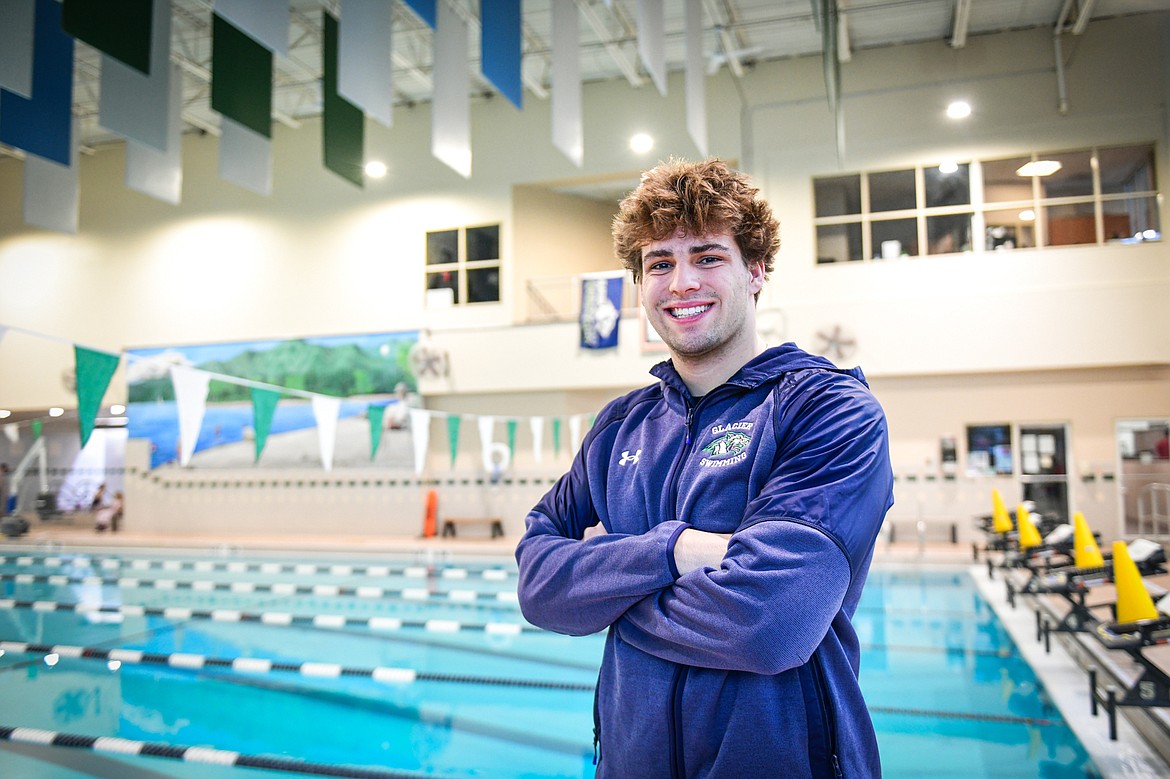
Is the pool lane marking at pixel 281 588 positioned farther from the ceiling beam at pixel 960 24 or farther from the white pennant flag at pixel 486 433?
the ceiling beam at pixel 960 24

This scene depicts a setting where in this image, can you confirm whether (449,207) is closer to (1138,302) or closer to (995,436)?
(995,436)

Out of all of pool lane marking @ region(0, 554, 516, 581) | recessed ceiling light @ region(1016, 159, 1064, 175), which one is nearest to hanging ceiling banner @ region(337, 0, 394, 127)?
pool lane marking @ region(0, 554, 516, 581)

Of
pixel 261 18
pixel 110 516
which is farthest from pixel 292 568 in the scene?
pixel 261 18

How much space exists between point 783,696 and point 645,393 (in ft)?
2.22

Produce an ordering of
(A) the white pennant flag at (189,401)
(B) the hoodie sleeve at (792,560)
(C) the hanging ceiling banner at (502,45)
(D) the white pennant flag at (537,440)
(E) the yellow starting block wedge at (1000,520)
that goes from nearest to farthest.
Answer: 1. (B) the hoodie sleeve at (792,560)
2. (C) the hanging ceiling banner at (502,45)
3. (A) the white pennant flag at (189,401)
4. (E) the yellow starting block wedge at (1000,520)
5. (D) the white pennant flag at (537,440)

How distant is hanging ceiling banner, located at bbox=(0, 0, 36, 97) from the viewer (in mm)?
4273

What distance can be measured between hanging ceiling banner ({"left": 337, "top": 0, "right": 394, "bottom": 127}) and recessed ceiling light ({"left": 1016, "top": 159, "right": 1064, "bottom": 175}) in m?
11.5

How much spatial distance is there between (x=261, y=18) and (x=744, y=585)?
431 cm

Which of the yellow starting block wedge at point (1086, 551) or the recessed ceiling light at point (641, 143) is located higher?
the recessed ceiling light at point (641, 143)

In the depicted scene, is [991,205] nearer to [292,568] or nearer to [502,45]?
[502,45]

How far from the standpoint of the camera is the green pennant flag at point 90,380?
489 cm

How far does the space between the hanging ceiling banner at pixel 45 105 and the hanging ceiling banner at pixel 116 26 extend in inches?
44.4

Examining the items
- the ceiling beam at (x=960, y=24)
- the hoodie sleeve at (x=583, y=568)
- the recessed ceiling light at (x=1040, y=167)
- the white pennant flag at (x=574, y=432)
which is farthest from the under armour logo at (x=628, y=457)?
the recessed ceiling light at (x=1040, y=167)

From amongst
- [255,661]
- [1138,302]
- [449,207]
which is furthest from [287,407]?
[1138,302]
